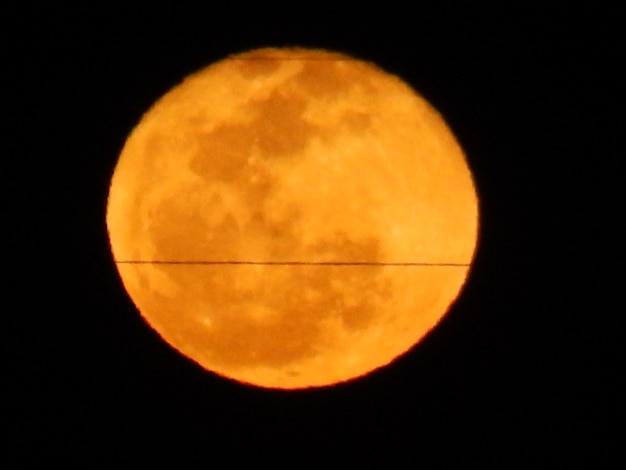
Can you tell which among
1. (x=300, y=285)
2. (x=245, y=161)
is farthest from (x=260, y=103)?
(x=300, y=285)

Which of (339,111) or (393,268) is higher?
(339,111)

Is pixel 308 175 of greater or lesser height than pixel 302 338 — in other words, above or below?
above

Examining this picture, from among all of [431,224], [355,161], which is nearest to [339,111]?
[355,161]

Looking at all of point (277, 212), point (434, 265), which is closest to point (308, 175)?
point (277, 212)

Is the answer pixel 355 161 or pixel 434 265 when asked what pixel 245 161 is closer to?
pixel 355 161

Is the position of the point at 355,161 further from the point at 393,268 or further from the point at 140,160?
the point at 140,160

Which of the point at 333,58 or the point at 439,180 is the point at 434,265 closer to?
the point at 439,180

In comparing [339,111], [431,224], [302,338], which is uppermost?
[339,111]
